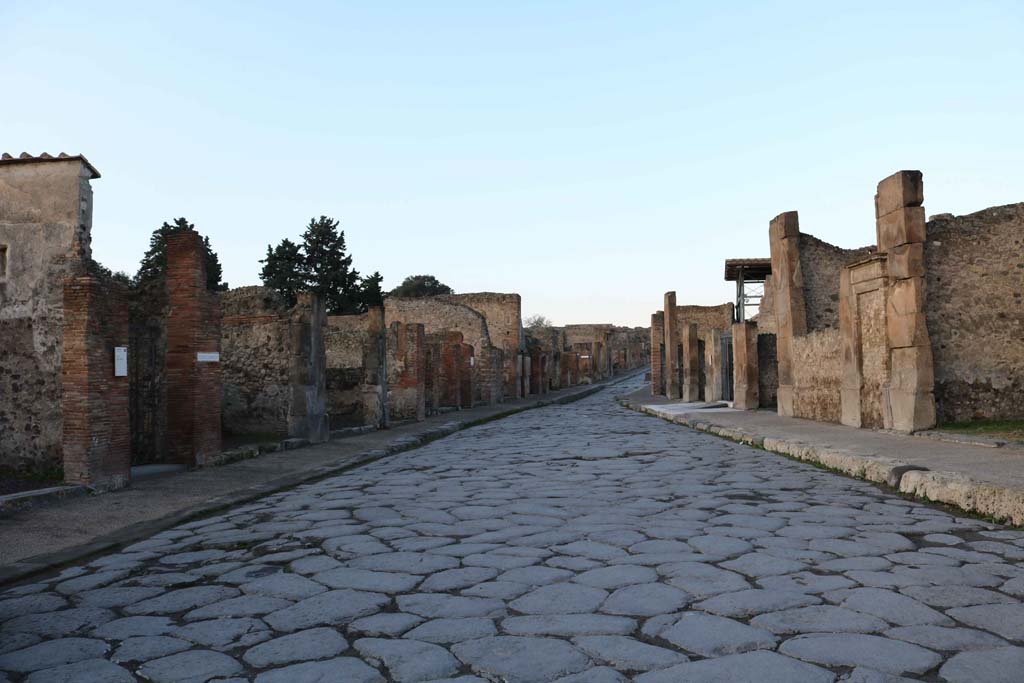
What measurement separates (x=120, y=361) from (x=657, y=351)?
68.6ft

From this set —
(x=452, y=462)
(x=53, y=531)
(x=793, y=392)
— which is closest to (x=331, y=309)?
(x=793, y=392)

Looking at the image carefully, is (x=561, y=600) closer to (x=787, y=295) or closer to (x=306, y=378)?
(x=306, y=378)

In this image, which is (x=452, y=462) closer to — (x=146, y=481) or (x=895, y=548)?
(x=146, y=481)

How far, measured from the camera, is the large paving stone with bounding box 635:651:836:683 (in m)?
2.27

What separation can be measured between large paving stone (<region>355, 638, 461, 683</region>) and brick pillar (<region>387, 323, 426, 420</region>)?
42.7 ft

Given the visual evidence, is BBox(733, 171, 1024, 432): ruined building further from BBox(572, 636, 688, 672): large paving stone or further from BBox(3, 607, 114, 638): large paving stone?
BBox(3, 607, 114, 638): large paving stone

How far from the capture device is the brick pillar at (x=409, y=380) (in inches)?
621

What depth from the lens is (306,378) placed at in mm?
10695

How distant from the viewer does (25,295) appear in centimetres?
766

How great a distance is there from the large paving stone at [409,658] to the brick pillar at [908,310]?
823 centimetres

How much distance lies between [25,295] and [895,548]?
7.69m

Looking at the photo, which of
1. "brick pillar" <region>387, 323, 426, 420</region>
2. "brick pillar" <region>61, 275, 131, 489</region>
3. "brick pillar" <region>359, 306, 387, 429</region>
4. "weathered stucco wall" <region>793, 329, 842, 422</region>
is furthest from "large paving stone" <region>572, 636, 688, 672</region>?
"brick pillar" <region>387, 323, 426, 420</region>

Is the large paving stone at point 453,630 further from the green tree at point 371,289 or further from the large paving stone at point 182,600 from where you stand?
the green tree at point 371,289

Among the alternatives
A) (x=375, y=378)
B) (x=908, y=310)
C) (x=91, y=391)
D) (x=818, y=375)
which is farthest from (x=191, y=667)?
(x=818, y=375)
